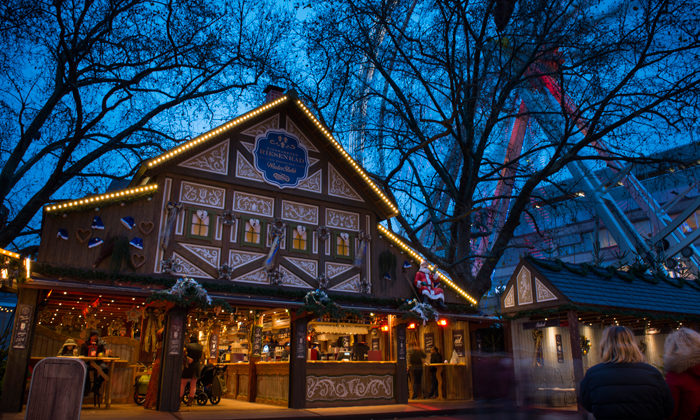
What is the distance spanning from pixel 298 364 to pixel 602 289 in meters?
8.48

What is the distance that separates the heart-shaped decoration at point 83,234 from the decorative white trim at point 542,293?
11279 mm

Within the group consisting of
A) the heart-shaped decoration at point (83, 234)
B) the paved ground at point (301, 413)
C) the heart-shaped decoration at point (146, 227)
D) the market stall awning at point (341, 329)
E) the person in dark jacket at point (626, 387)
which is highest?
the heart-shaped decoration at point (146, 227)

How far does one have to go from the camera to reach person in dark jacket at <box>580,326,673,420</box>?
3.61m

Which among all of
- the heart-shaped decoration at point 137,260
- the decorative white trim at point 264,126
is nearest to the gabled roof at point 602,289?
the decorative white trim at point 264,126

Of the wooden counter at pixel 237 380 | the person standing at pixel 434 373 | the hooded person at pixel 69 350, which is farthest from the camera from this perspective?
the person standing at pixel 434 373

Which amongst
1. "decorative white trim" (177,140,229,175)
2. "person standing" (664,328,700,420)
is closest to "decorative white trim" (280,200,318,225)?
"decorative white trim" (177,140,229,175)

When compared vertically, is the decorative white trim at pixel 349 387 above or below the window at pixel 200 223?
below

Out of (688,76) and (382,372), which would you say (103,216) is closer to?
(382,372)

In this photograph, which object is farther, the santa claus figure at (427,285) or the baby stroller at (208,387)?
the santa claus figure at (427,285)

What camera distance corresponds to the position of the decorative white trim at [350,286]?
14.8 meters

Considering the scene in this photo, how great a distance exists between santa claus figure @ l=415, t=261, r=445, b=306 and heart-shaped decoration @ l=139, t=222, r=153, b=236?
25.6 feet

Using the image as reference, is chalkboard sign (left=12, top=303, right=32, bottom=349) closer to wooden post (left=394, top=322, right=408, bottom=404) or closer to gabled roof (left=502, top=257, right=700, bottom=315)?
wooden post (left=394, top=322, right=408, bottom=404)

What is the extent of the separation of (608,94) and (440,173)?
616 cm

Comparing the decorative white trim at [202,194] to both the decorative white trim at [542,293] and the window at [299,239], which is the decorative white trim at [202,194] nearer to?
the window at [299,239]
